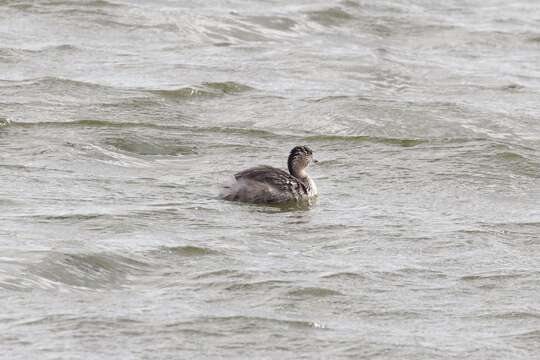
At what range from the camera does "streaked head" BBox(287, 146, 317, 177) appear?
521 inches

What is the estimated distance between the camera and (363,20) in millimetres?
23172

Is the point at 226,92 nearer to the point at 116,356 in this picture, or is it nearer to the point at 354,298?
the point at 354,298

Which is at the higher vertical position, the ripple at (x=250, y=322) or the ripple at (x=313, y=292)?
the ripple at (x=250, y=322)

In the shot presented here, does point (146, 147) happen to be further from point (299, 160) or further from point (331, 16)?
point (331, 16)

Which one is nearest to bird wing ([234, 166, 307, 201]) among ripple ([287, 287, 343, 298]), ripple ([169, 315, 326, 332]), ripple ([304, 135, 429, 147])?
ripple ([304, 135, 429, 147])

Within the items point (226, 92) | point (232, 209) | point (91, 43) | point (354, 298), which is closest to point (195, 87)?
point (226, 92)

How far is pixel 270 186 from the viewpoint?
41.8 ft

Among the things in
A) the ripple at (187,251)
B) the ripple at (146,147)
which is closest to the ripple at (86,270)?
the ripple at (187,251)

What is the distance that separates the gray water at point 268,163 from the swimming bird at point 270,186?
0.11 metres

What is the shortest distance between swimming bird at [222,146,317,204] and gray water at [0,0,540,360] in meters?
0.11

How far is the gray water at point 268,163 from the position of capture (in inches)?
366

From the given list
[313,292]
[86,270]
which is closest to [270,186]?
[86,270]

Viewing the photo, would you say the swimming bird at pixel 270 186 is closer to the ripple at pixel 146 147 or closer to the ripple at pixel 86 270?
the ripple at pixel 146 147

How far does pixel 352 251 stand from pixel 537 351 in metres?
2.33
